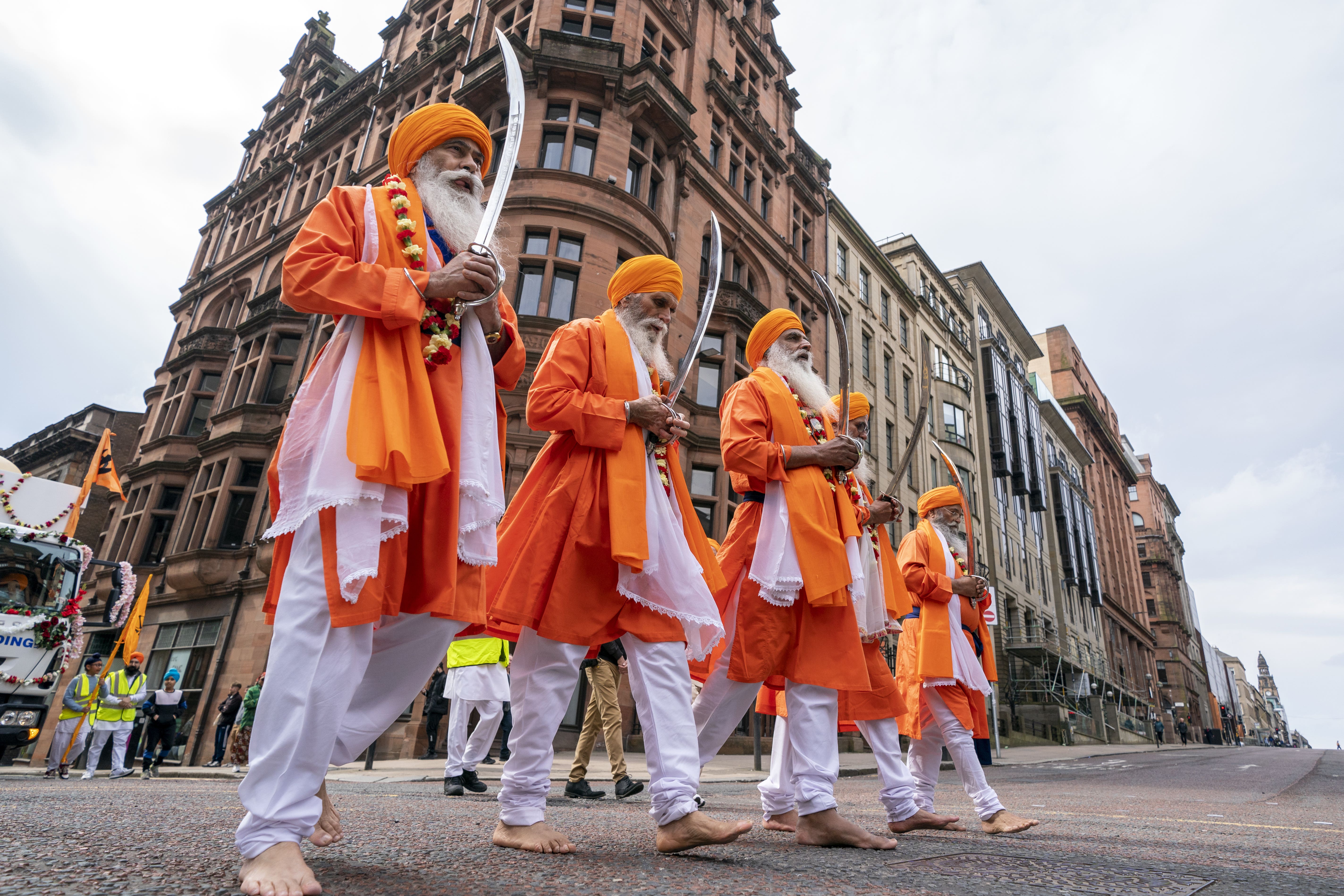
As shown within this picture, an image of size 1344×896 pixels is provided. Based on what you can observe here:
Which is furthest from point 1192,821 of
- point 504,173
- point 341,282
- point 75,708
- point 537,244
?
point 537,244

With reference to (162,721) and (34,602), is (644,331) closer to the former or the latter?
(34,602)

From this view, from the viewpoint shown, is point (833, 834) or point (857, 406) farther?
point (857, 406)

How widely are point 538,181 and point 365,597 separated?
58.1 ft

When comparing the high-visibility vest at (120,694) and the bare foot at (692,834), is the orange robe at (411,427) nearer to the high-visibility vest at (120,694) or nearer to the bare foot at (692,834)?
the bare foot at (692,834)

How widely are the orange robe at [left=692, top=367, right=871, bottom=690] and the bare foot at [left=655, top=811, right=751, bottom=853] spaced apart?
90 cm

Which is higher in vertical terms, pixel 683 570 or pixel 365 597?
pixel 683 570

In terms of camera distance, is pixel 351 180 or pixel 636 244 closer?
pixel 636 244

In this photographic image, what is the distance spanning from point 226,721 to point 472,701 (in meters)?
12.8

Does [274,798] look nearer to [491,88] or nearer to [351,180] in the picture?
[491,88]

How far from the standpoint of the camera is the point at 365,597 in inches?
81.9

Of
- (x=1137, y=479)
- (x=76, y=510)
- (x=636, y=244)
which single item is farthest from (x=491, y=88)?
(x=1137, y=479)

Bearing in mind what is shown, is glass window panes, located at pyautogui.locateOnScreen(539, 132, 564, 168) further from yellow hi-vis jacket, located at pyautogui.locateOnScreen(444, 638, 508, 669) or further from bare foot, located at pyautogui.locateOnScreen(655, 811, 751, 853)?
bare foot, located at pyautogui.locateOnScreen(655, 811, 751, 853)

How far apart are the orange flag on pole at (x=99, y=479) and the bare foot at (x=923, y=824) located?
1182cm

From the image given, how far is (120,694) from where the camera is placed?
480 inches
